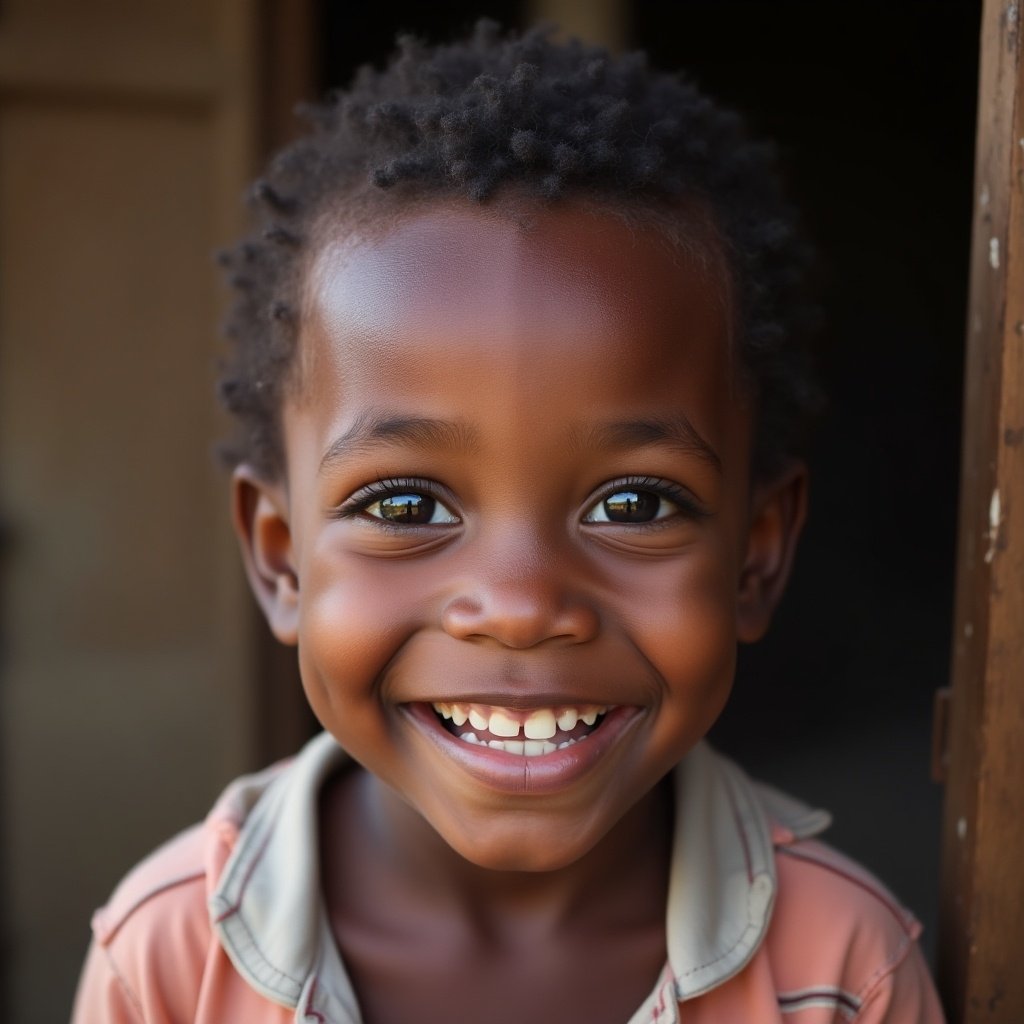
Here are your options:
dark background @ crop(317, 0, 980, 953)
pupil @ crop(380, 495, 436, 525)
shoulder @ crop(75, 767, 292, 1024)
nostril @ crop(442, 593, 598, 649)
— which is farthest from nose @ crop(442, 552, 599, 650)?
dark background @ crop(317, 0, 980, 953)

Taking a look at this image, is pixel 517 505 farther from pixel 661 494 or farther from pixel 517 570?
pixel 661 494

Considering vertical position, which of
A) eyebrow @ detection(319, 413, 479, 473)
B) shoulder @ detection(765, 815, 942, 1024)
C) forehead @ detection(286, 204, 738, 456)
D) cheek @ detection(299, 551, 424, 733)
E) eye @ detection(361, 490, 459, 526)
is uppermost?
forehead @ detection(286, 204, 738, 456)

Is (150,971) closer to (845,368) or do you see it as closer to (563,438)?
(563,438)

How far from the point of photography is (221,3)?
2273mm

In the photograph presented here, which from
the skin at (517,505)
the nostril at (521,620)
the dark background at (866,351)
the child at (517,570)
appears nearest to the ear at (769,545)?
the child at (517,570)

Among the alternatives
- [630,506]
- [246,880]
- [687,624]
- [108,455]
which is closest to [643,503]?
[630,506]

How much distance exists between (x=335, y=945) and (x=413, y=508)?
0.53 metres

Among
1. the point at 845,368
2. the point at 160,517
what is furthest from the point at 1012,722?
the point at 845,368

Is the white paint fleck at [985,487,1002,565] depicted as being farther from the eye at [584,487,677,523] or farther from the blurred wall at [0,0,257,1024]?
the blurred wall at [0,0,257,1024]

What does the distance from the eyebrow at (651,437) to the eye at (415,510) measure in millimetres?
164

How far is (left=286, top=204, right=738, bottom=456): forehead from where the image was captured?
114cm

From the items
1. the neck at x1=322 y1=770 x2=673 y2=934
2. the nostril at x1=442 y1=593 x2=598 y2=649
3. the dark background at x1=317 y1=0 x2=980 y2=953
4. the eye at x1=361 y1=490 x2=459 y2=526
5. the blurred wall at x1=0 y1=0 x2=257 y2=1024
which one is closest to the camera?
the nostril at x1=442 y1=593 x2=598 y2=649

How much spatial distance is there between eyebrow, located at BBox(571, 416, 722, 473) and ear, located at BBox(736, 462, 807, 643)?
26 cm

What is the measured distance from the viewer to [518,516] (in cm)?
115
